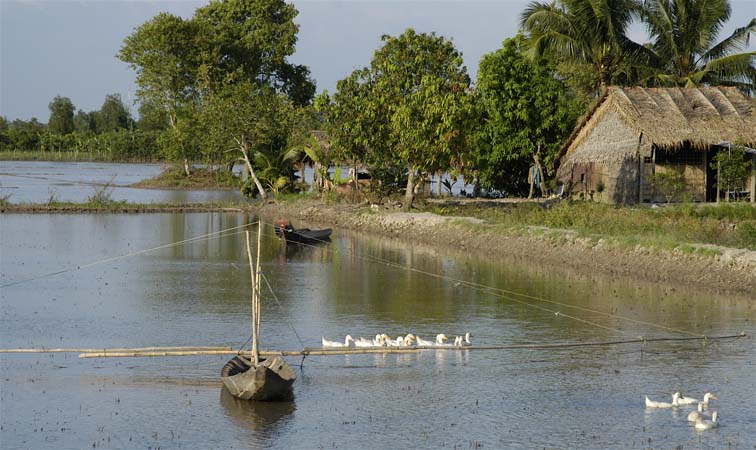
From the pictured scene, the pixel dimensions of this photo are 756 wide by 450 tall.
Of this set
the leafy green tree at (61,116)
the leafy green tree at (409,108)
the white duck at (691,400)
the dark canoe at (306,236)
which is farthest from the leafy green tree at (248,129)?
the leafy green tree at (61,116)

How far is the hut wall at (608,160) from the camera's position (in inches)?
1158

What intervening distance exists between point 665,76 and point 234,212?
15.7 metres

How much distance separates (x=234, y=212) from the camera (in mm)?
35688

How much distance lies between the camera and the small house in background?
28.4 metres

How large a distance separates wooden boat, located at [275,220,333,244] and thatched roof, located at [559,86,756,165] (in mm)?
9696

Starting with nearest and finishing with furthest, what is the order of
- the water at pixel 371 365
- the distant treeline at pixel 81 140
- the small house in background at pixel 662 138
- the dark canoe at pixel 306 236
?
the water at pixel 371 365 < the dark canoe at pixel 306 236 < the small house in background at pixel 662 138 < the distant treeline at pixel 81 140

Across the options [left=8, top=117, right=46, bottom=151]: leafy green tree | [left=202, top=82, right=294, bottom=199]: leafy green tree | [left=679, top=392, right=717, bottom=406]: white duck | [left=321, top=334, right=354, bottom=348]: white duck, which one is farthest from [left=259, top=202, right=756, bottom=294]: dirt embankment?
[left=8, top=117, right=46, bottom=151]: leafy green tree

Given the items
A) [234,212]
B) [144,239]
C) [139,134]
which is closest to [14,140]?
[139,134]

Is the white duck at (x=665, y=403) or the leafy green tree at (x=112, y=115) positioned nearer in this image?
the white duck at (x=665, y=403)

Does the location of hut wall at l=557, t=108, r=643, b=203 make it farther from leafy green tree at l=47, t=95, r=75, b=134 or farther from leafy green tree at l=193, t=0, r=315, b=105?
leafy green tree at l=47, t=95, r=75, b=134

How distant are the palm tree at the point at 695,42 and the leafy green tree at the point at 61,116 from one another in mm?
95117

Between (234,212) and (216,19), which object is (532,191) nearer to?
(234,212)

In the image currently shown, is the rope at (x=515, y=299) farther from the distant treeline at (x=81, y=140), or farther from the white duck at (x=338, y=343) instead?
the distant treeline at (x=81, y=140)

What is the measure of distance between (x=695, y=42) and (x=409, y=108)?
37.5 ft
